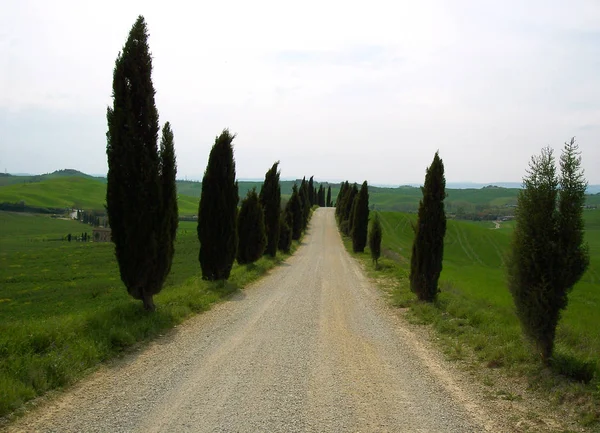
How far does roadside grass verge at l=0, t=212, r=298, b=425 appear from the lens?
576 cm

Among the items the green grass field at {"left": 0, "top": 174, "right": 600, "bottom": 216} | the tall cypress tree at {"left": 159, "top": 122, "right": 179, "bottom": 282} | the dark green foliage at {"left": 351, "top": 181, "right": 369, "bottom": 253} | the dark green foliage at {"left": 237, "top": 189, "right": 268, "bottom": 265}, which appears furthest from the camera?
the green grass field at {"left": 0, "top": 174, "right": 600, "bottom": 216}

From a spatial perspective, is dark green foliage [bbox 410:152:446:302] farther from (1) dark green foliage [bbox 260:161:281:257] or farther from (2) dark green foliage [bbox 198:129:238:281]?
(1) dark green foliage [bbox 260:161:281:257]

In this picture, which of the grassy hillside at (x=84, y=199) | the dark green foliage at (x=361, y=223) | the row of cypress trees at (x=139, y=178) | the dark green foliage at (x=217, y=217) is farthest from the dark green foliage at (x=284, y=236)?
the grassy hillside at (x=84, y=199)

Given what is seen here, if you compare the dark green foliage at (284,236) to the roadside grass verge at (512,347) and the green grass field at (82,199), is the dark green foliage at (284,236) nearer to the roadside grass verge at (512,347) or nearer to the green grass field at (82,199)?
the roadside grass verge at (512,347)

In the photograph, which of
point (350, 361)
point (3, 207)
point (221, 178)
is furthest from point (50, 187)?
point (350, 361)

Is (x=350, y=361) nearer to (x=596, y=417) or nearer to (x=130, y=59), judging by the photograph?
(x=596, y=417)

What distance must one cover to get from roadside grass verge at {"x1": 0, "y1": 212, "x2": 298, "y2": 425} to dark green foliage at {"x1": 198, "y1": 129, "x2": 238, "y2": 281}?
29.4 inches

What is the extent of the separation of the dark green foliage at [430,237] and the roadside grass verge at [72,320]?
612 centimetres

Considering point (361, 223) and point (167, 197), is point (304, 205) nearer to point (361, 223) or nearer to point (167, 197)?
point (361, 223)

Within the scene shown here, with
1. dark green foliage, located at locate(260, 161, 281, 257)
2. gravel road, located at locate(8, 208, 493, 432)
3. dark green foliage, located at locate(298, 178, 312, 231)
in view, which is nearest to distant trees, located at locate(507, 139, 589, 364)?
gravel road, located at locate(8, 208, 493, 432)

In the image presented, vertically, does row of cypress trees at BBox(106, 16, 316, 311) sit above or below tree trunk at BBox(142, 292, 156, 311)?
above

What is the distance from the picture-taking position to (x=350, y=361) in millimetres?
7316

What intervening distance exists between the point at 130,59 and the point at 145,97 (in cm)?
86

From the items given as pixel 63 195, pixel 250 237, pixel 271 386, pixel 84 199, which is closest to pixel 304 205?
pixel 250 237
